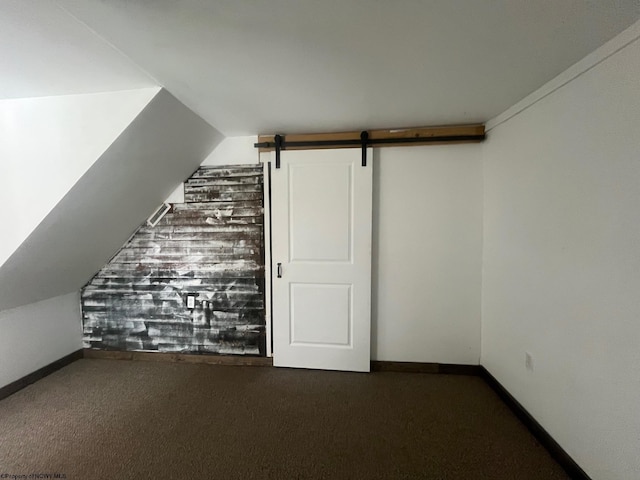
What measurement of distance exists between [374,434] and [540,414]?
103cm

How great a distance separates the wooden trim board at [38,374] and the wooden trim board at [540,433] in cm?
389

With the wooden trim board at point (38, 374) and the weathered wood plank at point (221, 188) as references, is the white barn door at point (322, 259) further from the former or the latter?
the wooden trim board at point (38, 374)

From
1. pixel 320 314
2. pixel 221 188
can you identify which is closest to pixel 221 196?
pixel 221 188

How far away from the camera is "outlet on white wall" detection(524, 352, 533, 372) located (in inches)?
75.5

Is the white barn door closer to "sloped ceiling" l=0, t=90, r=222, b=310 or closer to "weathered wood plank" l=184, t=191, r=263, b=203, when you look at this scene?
"weathered wood plank" l=184, t=191, r=263, b=203

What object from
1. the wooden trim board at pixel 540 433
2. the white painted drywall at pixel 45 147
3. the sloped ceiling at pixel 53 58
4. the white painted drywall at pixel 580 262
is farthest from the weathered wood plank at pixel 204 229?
the wooden trim board at pixel 540 433

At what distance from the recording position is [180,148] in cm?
239

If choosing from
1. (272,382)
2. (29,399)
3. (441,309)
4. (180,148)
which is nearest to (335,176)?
(180,148)

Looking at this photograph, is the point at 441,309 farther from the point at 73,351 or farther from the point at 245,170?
the point at 73,351

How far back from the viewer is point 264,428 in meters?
1.98

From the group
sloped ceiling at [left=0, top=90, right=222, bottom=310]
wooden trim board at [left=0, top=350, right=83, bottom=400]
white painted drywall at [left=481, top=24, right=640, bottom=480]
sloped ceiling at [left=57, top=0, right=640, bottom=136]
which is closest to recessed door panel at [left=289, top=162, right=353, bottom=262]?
sloped ceiling at [left=57, top=0, right=640, bottom=136]

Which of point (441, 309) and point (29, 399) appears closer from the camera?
point (29, 399)

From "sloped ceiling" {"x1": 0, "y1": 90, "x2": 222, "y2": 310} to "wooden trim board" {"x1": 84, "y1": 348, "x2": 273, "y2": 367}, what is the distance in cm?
74

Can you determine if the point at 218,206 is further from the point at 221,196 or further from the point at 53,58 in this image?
the point at 53,58
